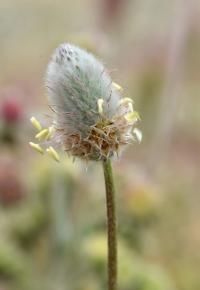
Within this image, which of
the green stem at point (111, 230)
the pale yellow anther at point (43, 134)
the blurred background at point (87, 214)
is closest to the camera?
the green stem at point (111, 230)

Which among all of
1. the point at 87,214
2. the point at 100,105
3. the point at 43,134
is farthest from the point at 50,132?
the point at 87,214

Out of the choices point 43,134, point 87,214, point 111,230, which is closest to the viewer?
point 111,230

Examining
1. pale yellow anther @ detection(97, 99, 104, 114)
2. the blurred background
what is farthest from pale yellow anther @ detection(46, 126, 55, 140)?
the blurred background

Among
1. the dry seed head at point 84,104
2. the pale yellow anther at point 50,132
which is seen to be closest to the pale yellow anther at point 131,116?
the dry seed head at point 84,104

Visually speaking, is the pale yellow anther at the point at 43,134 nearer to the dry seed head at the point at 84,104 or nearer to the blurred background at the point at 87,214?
the dry seed head at the point at 84,104

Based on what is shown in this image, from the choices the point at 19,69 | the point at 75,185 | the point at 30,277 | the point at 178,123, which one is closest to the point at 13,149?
the point at 75,185

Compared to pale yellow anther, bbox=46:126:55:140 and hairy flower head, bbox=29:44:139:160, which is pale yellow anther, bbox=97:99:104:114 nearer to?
hairy flower head, bbox=29:44:139:160

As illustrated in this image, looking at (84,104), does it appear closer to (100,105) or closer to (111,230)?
(100,105)

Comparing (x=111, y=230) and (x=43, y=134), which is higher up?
(x=43, y=134)
